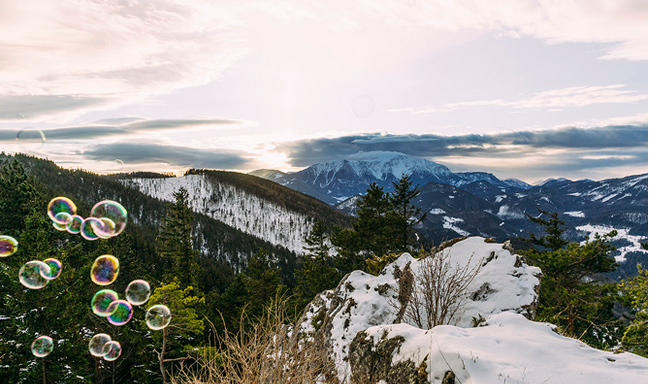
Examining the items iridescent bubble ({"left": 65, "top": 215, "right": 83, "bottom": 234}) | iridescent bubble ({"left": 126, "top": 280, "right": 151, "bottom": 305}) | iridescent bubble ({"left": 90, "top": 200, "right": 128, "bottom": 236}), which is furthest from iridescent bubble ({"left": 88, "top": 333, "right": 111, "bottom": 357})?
iridescent bubble ({"left": 65, "top": 215, "right": 83, "bottom": 234})

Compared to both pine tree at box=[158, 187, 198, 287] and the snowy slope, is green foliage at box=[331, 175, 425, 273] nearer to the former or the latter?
pine tree at box=[158, 187, 198, 287]

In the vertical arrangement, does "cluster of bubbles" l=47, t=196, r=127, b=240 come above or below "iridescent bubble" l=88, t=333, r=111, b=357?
above

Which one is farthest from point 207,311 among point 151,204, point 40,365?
point 151,204

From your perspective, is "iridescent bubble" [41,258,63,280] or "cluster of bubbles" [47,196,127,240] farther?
"cluster of bubbles" [47,196,127,240]

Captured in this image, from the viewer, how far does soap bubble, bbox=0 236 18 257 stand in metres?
18.6

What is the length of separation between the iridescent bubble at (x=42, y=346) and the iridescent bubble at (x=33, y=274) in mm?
3208

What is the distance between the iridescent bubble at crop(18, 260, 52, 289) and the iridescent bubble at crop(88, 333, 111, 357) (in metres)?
4.58

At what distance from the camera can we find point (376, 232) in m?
30.4

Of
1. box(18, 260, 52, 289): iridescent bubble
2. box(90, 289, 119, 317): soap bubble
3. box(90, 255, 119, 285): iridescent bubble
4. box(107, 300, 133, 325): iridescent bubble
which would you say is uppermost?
box(18, 260, 52, 289): iridescent bubble

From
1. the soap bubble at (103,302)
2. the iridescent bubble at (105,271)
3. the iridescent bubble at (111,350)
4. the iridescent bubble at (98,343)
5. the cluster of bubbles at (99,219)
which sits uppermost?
the cluster of bubbles at (99,219)

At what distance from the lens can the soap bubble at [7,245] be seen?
18641 millimetres

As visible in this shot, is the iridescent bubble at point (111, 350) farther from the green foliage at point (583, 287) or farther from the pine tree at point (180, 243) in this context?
the green foliage at point (583, 287)

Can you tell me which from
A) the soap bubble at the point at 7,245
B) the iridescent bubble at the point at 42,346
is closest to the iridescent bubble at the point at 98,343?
the iridescent bubble at the point at 42,346

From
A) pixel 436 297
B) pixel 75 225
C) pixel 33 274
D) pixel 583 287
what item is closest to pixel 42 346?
pixel 33 274
